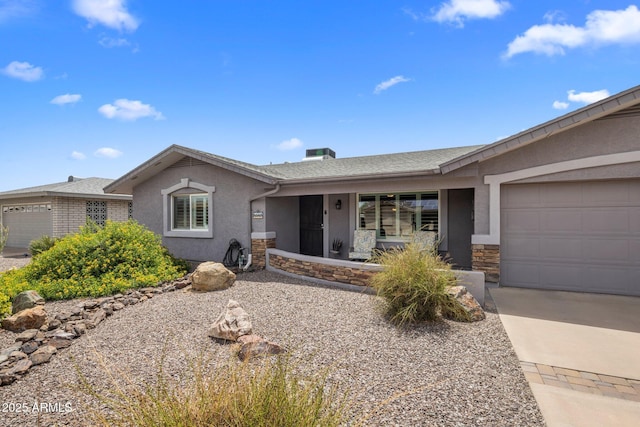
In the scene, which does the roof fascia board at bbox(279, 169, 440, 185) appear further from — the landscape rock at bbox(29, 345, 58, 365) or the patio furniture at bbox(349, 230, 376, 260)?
the landscape rock at bbox(29, 345, 58, 365)

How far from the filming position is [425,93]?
12148 millimetres

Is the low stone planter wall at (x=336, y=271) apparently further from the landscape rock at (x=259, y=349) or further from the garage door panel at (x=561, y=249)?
the landscape rock at (x=259, y=349)

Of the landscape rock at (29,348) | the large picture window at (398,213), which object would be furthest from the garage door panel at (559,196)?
the landscape rock at (29,348)

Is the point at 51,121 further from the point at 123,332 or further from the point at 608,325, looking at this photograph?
the point at 608,325

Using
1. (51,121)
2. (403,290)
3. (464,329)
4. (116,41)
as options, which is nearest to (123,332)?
(403,290)

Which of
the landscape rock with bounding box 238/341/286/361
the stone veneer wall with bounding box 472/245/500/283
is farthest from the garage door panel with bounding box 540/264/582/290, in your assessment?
the landscape rock with bounding box 238/341/286/361

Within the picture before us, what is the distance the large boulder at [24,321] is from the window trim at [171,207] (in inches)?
206

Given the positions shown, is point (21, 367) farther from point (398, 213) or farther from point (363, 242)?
point (398, 213)

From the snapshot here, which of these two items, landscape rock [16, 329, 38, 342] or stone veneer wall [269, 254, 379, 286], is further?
stone veneer wall [269, 254, 379, 286]

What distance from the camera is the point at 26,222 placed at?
54.2ft

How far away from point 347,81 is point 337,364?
1124cm

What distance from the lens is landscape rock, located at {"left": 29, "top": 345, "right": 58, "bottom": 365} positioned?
394cm

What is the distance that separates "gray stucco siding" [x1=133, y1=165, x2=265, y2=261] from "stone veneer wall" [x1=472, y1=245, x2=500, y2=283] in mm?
6007

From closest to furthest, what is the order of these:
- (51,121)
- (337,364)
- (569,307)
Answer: (337,364), (569,307), (51,121)
